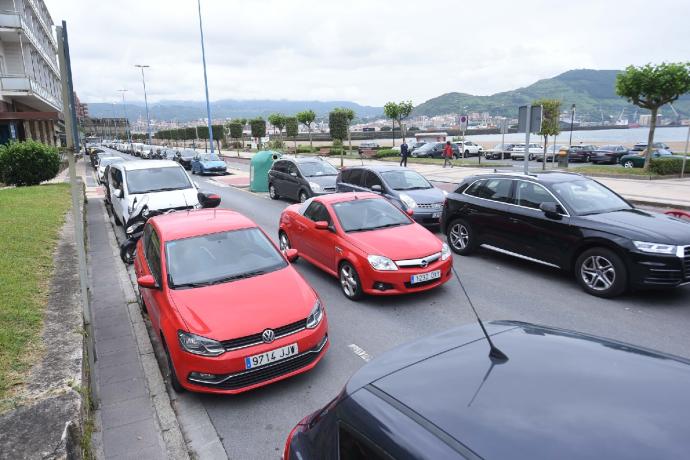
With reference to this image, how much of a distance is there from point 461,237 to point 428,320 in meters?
3.61

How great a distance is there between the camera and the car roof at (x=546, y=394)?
1539mm

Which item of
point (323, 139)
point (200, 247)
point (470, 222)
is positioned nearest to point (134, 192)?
point (200, 247)

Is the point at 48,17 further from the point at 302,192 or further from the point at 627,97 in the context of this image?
the point at 627,97

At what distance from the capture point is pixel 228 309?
4676mm

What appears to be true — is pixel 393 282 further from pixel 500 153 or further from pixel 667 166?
pixel 500 153

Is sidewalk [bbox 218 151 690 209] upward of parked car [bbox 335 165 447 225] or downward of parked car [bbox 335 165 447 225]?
downward

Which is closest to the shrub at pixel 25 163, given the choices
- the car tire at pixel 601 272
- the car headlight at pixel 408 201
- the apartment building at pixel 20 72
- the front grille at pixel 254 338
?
the apartment building at pixel 20 72

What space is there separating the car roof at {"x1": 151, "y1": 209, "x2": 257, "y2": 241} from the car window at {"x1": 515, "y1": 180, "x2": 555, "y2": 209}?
4.69 m

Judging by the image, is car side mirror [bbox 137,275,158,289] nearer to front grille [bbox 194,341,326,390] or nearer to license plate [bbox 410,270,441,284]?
front grille [bbox 194,341,326,390]

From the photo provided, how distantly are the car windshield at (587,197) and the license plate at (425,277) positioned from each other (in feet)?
8.19

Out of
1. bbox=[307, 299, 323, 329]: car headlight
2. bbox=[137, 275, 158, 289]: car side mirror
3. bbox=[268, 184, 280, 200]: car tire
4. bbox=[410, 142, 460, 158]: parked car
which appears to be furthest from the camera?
bbox=[410, 142, 460, 158]: parked car

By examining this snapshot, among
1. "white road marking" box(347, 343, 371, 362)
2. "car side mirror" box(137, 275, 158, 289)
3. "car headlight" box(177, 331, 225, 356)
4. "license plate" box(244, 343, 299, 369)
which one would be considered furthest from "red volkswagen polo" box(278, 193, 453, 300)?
"car headlight" box(177, 331, 225, 356)

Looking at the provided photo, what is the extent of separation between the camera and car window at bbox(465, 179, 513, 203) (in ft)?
28.4

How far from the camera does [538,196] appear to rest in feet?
26.5
